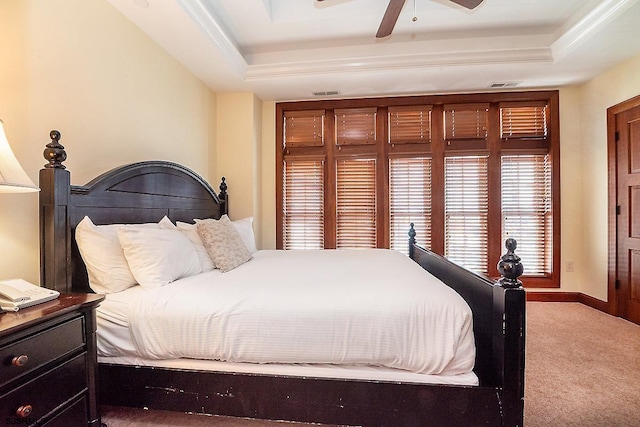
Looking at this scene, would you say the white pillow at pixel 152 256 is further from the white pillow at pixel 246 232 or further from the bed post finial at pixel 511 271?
the bed post finial at pixel 511 271

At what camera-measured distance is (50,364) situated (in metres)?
1.20

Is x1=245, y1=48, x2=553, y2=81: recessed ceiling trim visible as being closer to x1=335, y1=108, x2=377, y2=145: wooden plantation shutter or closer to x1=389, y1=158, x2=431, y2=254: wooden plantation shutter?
x1=335, y1=108, x2=377, y2=145: wooden plantation shutter

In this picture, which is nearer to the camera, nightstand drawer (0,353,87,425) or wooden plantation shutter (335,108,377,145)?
nightstand drawer (0,353,87,425)

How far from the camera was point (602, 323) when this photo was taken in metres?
3.16

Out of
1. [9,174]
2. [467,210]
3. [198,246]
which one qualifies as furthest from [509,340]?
[467,210]

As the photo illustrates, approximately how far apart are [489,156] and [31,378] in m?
4.50

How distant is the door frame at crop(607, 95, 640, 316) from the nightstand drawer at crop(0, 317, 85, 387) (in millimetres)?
4664

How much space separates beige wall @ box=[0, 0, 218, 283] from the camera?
5.40 feet

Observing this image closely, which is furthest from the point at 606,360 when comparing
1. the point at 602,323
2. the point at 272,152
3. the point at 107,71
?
the point at 107,71

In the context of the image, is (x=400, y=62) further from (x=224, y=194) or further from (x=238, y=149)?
(x=224, y=194)

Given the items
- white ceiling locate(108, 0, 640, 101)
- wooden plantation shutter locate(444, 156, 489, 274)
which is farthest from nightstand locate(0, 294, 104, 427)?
wooden plantation shutter locate(444, 156, 489, 274)

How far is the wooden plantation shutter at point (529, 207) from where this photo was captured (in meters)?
3.96

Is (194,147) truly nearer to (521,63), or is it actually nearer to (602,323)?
(521,63)

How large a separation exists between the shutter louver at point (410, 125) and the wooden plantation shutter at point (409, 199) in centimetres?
26
